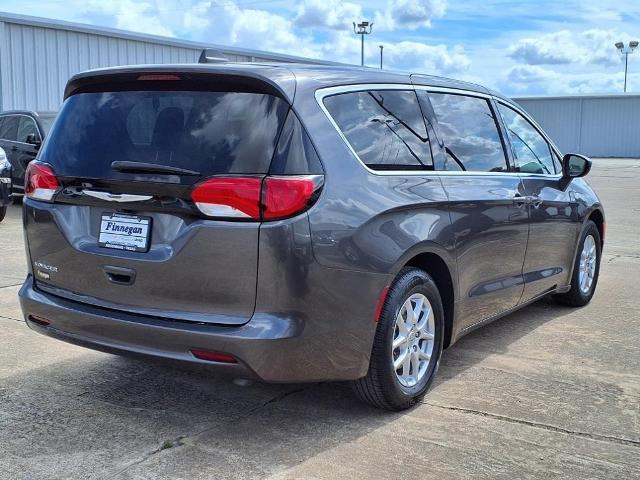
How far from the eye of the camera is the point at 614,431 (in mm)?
3695

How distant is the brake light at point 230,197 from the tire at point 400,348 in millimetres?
899

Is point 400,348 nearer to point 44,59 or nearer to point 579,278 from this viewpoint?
point 579,278

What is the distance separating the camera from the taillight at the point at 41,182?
3.73m

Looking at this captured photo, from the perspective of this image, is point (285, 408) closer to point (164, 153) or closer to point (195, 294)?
point (195, 294)

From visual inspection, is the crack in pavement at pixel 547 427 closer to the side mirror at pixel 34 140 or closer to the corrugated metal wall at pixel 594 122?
the side mirror at pixel 34 140

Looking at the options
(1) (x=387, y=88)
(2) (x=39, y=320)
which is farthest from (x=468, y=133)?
(2) (x=39, y=320)

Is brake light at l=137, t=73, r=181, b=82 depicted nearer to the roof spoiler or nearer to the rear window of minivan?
the rear window of minivan

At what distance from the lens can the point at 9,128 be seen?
13656 mm

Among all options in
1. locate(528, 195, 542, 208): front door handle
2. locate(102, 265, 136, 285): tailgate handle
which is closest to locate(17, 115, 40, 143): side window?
locate(528, 195, 542, 208): front door handle

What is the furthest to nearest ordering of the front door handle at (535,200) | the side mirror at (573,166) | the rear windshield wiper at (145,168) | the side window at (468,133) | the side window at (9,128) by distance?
the side window at (9,128), the side mirror at (573,166), the front door handle at (535,200), the side window at (468,133), the rear windshield wiper at (145,168)

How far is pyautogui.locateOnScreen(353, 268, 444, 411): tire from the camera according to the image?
366cm

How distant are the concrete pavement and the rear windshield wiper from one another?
2.86ft

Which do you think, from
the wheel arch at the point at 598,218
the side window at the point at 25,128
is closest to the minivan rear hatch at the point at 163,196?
the wheel arch at the point at 598,218

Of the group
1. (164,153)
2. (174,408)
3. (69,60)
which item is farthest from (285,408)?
(69,60)
